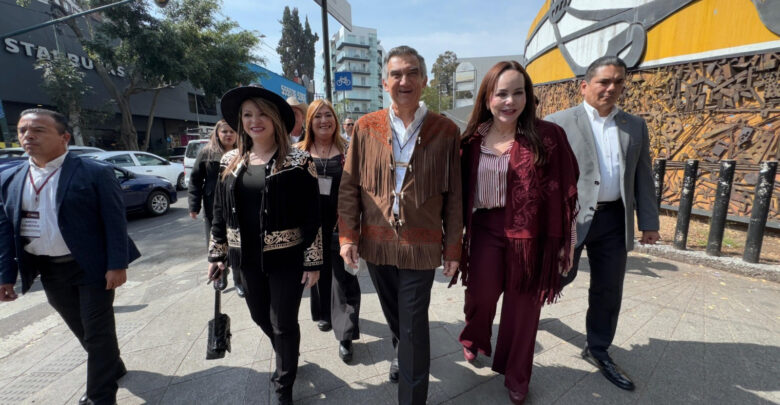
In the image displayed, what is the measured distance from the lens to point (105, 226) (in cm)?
216

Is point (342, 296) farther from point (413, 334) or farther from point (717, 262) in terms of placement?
point (717, 262)

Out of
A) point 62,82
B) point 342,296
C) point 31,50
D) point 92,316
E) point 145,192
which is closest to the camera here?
point 92,316

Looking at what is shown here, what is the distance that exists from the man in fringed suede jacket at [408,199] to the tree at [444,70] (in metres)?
54.0

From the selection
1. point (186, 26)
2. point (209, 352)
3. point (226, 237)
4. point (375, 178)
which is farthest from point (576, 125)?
point (186, 26)

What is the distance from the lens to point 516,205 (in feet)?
6.43

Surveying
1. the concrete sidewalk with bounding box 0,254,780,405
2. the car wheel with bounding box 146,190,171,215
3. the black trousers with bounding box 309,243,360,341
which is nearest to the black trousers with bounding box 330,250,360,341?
the black trousers with bounding box 309,243,360,341

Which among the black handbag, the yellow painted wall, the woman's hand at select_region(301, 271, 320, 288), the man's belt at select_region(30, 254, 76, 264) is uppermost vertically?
the yellow painted wall

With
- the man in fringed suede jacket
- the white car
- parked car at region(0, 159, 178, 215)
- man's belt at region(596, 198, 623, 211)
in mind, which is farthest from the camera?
the white car

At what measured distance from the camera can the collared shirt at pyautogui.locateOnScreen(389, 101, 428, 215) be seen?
1914mm

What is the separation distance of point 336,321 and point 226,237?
109cm

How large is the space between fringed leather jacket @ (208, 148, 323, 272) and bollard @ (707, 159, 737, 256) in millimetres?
4900

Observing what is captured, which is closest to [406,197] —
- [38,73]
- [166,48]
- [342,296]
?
[342,296]

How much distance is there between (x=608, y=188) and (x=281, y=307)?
2288 millimetres

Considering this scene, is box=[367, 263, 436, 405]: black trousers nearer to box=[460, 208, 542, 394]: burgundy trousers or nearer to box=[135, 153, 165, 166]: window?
box=[460, 208, 542, 394]: burgundy trousers
